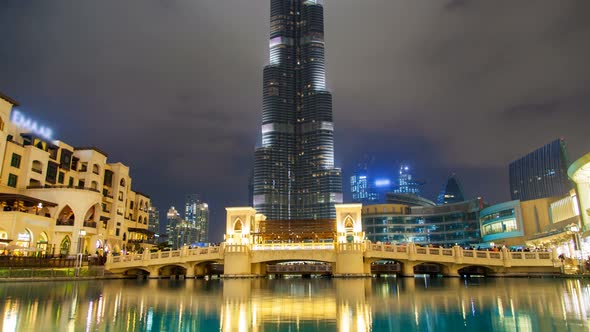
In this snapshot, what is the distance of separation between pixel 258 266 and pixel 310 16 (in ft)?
563

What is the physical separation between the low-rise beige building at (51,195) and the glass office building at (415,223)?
67.4m

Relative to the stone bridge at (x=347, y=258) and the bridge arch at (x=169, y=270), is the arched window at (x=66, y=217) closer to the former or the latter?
the stone bridge at (x=347, y=258)

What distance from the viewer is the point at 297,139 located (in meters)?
183

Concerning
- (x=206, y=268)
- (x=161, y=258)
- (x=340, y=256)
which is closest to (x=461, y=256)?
(x=340, y=256)

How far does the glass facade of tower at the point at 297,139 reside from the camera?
175000 mm

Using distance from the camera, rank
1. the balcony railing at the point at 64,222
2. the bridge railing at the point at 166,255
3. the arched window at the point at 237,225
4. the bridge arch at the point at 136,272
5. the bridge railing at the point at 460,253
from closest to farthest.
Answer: the bridge railing at the point at 460,253 → the bridge railing at the point at 166,255 → the bridge arch at the point at 136,272 → the arched window at the point at 237,225 → the balcony railing at the point at 64,222

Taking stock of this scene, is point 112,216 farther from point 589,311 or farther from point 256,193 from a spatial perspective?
point 256,193

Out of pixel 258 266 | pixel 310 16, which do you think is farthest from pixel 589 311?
pixel 310 16

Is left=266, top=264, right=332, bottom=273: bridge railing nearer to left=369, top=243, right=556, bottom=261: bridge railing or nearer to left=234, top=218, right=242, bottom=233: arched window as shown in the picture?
left=234, top=218, right=242, bottom=233: arched window

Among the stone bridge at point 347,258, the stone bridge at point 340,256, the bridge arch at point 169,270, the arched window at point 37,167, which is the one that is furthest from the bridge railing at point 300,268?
the arched window at point 37,167

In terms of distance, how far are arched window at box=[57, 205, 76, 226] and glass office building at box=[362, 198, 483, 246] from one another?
251 ft

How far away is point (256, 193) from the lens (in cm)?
17562

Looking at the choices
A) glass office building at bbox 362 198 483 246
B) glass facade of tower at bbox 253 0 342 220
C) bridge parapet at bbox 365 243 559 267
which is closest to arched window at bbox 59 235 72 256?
bridge parapet at bbox 365 243 559 267

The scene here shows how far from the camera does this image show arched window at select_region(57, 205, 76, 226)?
1919 inches
